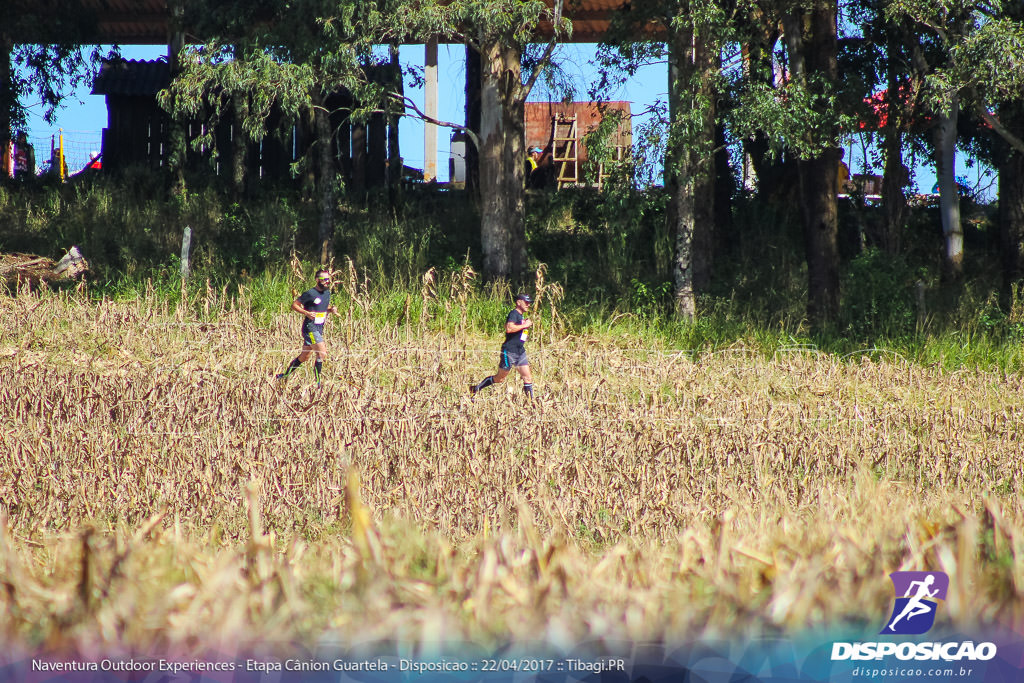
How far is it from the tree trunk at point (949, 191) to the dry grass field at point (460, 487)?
4.90m

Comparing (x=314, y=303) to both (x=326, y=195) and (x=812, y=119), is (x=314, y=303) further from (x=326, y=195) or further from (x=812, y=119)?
(x=326, y=195)

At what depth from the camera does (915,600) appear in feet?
5.98

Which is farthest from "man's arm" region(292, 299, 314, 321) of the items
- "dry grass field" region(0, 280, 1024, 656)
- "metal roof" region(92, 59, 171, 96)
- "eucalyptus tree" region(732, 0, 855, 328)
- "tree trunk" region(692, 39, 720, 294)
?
"metal roof" region(92, 59, 171, 96)

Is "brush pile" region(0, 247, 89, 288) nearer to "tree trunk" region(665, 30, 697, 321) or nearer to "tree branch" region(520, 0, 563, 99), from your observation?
"tree branch" region(520, 0, 563, 99)

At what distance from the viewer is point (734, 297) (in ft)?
54.8

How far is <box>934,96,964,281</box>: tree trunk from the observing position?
16.4 m

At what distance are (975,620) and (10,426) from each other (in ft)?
24.2

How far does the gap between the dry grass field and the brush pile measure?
6.37ft

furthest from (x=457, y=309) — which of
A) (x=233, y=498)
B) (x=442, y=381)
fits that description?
(x=233, y=498)

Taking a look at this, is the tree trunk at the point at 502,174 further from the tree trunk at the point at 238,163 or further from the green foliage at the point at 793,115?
the tree trunk at the point at 238,163

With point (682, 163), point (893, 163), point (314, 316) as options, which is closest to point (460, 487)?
point (314, 316)

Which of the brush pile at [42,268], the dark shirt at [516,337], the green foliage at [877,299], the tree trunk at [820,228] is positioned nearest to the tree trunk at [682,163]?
the tree trunk at [820,228]

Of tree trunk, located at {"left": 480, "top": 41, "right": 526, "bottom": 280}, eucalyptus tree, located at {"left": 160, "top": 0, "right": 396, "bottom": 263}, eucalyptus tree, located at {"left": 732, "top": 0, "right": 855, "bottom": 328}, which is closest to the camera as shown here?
eucalyptus tree, located at {"left": 732, "top": 0, "right": 855, "bottom": 328}

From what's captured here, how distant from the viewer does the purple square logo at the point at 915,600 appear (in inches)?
70.2
